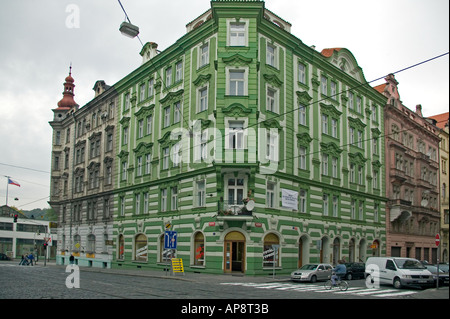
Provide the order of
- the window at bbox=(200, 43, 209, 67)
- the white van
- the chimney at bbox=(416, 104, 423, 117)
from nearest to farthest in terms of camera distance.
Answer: the white van, the window at bbox=(200, 43, 209, 67), the chimney at bbox=(416, 104, 423, 117)

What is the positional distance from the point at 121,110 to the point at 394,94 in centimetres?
3144

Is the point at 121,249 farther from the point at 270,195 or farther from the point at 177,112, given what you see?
the point at 270,195

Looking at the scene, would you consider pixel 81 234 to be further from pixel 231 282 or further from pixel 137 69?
pixel 231 282

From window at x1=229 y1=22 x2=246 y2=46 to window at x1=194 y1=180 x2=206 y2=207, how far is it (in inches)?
420

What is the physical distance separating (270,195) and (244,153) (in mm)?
4183

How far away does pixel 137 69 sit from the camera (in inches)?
1812

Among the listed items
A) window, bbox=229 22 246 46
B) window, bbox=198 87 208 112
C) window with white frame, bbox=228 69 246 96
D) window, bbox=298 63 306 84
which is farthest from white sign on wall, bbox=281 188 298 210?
window, bbox=229 22 246 46

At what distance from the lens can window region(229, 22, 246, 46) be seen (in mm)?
35312

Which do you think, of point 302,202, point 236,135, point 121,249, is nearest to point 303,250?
point 302,202

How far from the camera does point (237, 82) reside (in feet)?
114

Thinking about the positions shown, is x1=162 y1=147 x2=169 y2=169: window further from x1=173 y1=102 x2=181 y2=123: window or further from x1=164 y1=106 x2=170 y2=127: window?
x1=173 y1=102 x2=181 y2=123: window

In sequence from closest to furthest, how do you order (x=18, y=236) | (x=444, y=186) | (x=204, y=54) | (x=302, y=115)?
(x=204, y=54), (x=302, y=115), (x=444, y=186), (x=18, y=236)

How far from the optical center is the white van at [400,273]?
25.2 meters

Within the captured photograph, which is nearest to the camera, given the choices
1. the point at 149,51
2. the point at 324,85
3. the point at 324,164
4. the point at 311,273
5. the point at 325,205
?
the point at 311,273
